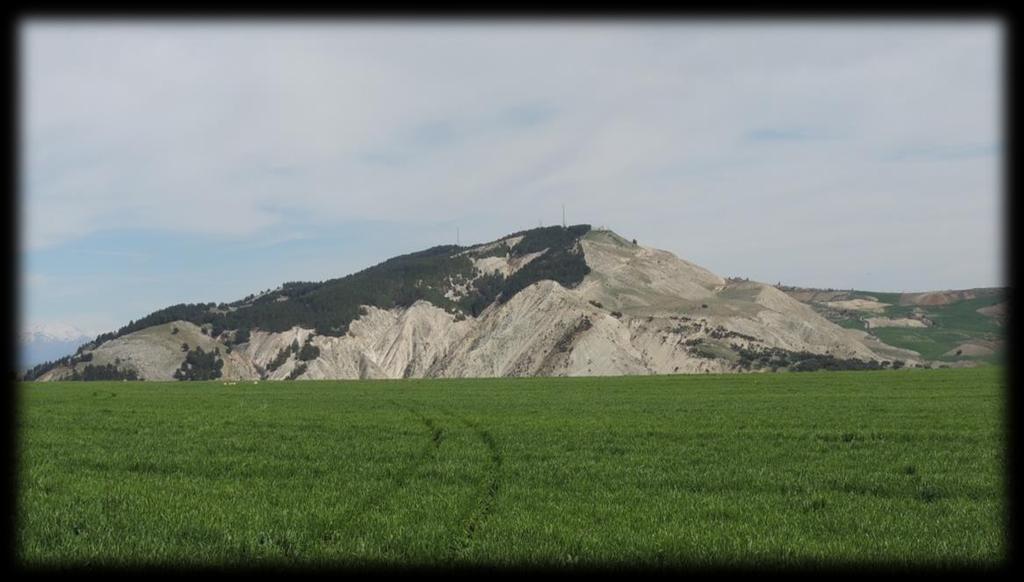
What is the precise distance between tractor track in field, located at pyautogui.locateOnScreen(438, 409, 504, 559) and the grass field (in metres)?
0.04

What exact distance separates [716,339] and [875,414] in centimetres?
11501

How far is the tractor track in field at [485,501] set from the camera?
870 centimetres

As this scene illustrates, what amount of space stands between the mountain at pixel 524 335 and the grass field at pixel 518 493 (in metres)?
108

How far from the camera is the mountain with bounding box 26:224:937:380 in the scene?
448 feet

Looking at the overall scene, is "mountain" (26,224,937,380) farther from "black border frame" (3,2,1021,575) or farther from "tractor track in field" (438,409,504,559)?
"black border frame" (3,2,1021,575)

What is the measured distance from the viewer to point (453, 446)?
18.5m

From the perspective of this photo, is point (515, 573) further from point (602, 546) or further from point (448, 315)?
point (448, 315)

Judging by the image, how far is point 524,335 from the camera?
5812 inches

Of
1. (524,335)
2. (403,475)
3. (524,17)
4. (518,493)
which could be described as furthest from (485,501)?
(524,335)

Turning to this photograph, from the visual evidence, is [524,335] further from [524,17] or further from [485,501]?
[524,17]

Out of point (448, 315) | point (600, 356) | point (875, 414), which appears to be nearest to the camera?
point (875, 414)

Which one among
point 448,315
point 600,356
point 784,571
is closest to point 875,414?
point 784,571

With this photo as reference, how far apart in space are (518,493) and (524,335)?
446ft

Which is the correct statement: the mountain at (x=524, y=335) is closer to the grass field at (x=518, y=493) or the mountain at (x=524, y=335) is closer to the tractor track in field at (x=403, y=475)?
the tractor track in field at (x=403, y=475)
